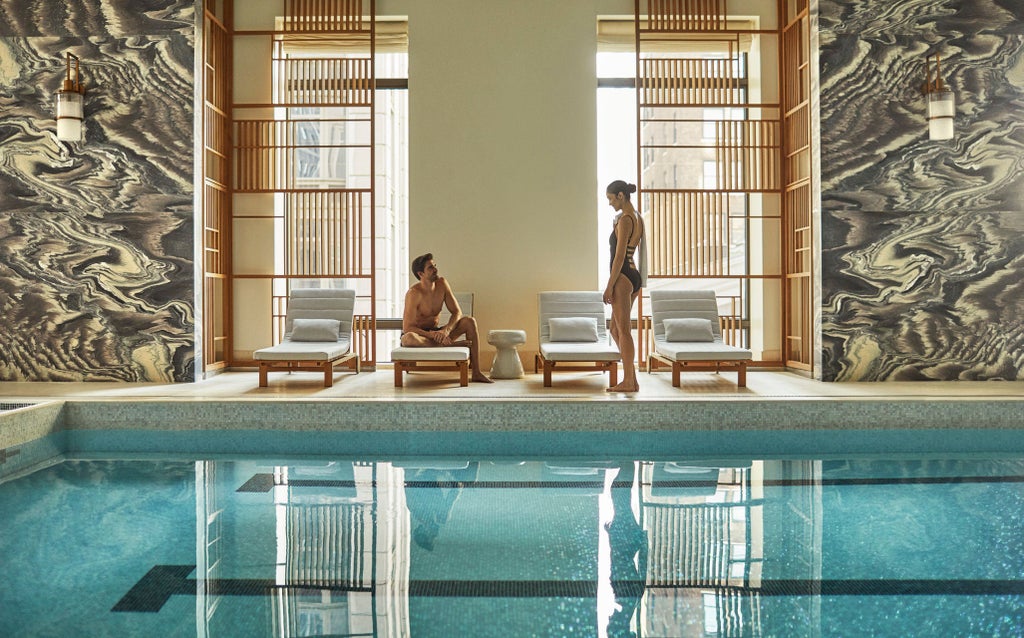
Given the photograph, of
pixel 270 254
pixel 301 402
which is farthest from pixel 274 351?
pixel 270 254

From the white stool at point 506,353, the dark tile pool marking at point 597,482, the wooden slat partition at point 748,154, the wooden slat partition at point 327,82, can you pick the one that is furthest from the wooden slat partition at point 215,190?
the wooden slat partition at point 748,154

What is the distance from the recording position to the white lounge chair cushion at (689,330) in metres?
6.50

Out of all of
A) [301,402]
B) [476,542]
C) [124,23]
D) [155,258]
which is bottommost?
[476,542]

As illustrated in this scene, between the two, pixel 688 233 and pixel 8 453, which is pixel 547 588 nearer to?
pixel 8 453

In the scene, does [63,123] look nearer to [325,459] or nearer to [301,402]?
[301,402]

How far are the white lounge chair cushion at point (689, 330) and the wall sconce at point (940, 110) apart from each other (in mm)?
2302

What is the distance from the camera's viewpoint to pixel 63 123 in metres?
6.09

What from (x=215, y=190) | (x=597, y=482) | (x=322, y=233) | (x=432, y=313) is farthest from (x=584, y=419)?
(x=215, y=190)

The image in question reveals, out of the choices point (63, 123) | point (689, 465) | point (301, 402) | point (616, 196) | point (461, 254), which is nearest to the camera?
point (689, 465)

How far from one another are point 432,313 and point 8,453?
3165 mm

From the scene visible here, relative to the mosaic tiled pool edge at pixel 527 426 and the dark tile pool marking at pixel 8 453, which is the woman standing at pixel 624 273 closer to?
the mosaic tiled pool edge at pixel 527 426

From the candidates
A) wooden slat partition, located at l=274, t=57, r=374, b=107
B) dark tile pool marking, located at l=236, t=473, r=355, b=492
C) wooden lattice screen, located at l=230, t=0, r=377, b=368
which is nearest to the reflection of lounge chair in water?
dark tile pool marking, located at l=236, t=473, r=355, b=492

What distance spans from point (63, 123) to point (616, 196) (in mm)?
4380

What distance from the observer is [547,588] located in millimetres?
2416
